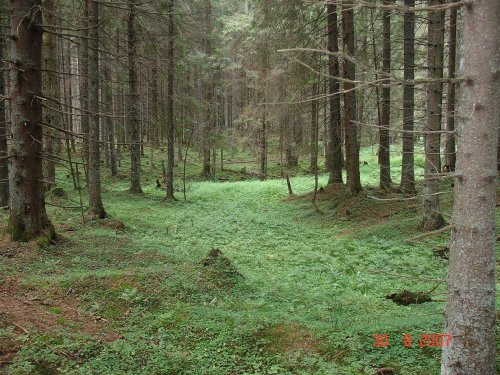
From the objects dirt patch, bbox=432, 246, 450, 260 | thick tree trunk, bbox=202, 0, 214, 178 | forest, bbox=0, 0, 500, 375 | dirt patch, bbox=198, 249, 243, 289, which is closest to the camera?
forest, bbox=0, 0, 500, 375

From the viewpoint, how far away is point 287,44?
47.4 feet

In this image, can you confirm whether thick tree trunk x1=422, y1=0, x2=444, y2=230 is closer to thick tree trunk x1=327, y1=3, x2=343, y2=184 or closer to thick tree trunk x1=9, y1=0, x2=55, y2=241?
thick tree trunk x1=327, y1=3, x2=343, y2=184

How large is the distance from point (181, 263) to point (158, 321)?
109 inches

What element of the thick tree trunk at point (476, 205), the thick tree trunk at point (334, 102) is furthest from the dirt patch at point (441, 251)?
the thick tree trunk at point (334, 102)

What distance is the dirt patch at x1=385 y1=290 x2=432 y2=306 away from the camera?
19.8 ft

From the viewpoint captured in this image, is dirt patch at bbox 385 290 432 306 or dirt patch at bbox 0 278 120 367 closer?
dirt patch at bbox 0 278 120 367

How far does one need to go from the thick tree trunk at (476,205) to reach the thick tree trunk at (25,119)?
7.06 metres

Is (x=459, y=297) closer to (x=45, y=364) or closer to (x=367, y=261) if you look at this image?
(x=45, y=364)

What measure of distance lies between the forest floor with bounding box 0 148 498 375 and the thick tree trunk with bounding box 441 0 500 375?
1.06 feet

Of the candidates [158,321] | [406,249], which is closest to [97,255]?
[158,321]

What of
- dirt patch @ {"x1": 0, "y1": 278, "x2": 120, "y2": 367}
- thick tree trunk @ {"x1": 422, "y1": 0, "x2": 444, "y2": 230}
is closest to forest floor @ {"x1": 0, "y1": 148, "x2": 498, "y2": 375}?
dirt patch @ {"x1": 0, "y1": 278, "x2": 120, "y2": 367}

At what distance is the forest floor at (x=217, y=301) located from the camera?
172 inches

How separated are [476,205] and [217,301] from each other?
4.20 meters
